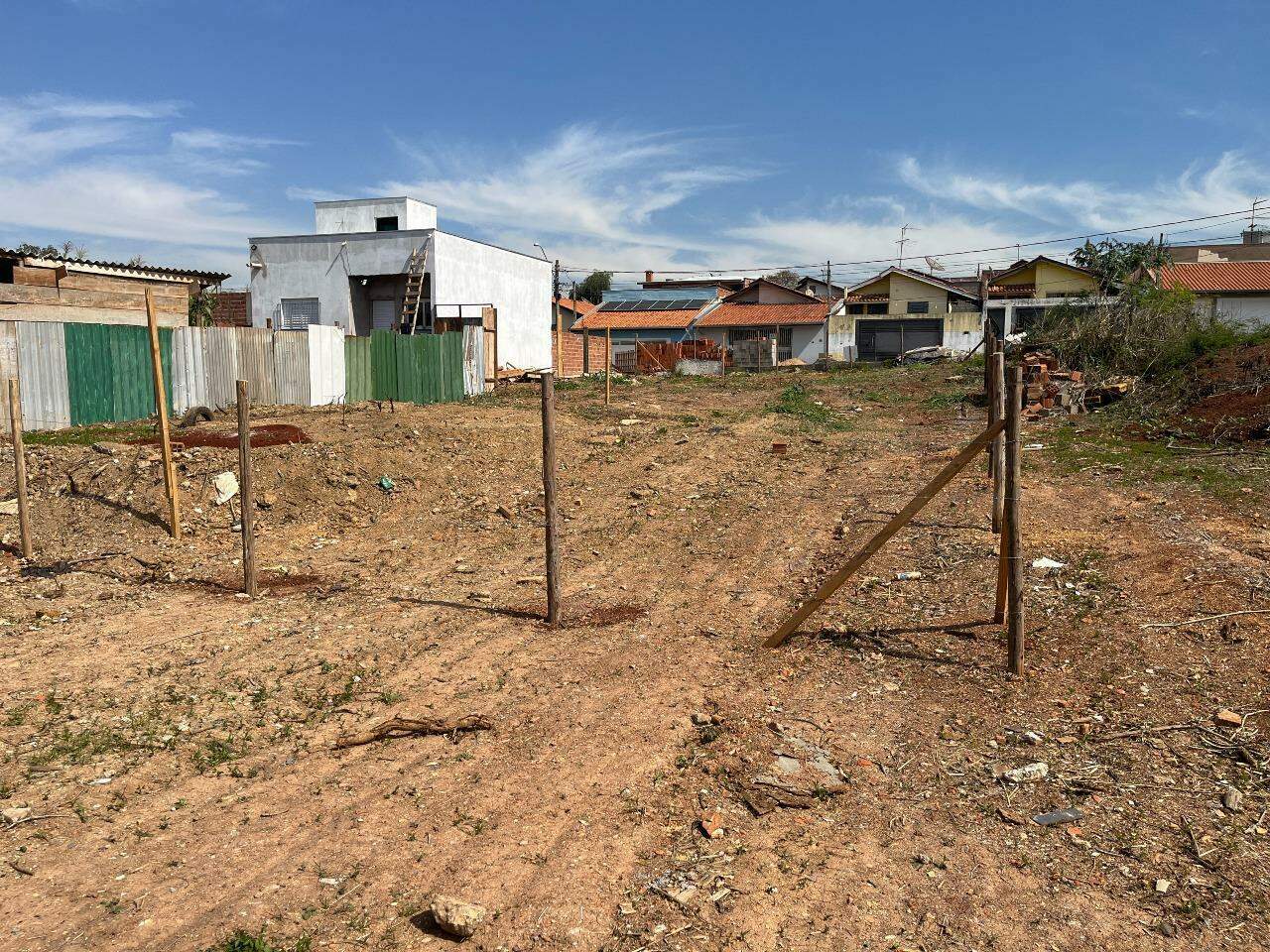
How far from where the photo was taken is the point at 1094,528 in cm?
885

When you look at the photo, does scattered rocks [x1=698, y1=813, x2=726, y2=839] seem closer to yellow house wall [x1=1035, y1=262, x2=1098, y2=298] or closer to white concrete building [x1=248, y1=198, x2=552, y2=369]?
white concrete building [x1=248, y1=198, x2=552, y2=369]

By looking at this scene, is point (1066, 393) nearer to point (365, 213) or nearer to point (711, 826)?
point (711, 826)

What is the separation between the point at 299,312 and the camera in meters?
28.5

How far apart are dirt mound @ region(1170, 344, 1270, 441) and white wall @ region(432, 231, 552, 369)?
18.9 meters

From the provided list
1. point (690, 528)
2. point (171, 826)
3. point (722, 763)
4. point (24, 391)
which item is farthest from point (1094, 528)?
point (24, 391)

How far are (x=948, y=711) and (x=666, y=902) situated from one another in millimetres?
2431

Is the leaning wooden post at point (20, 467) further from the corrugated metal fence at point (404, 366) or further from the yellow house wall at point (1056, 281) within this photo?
the yellow house wall at point (1056, 281)

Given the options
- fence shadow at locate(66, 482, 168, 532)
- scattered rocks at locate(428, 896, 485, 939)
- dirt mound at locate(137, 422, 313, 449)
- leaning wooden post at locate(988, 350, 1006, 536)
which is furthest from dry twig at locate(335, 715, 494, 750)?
dirt mound at locate(137, 422, 313, 449)

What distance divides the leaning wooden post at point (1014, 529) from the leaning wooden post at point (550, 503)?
3.07 m

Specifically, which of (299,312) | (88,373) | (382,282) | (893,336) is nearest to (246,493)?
(88,373)

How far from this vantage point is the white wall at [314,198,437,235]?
1284 inches

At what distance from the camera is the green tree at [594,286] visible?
72250mm

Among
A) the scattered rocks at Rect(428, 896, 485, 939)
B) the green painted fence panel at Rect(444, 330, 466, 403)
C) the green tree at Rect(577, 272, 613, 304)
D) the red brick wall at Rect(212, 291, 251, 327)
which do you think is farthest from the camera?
the green tree at Rect(577, 272, 613, 304)

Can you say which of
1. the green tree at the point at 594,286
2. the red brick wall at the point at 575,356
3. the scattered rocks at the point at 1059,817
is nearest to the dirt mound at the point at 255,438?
the scattered rocks at the point at 1059,817
